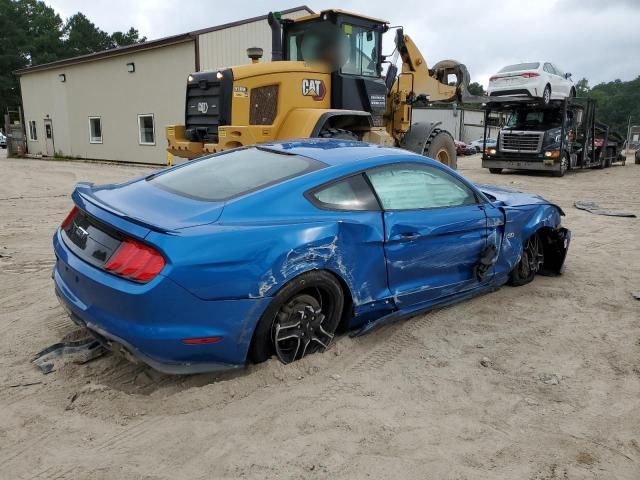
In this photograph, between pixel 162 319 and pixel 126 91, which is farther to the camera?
pixel 126 91

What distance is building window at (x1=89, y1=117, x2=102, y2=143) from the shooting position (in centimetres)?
2392

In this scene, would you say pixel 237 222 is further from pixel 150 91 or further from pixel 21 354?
pixel 150 91

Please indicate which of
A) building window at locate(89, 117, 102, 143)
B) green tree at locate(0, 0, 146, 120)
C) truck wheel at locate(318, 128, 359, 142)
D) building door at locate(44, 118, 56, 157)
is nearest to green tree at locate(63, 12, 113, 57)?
green tree at locate(0, 0, 146, 120)

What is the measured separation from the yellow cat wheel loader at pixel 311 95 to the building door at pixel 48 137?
21.4 metres

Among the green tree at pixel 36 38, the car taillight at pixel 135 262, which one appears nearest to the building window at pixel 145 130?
the car taillight at pixel 135 262

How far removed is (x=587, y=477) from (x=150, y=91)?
68.5 ft

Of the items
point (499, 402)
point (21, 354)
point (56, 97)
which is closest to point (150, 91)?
point (56, 97)

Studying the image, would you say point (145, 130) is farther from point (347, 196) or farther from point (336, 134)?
point (347, 196)

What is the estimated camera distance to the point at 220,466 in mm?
2396

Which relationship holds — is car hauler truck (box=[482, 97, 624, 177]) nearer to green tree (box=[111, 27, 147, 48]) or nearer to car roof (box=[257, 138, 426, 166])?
car roof (box=[257, 138, 426, 166])

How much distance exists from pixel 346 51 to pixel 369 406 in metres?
6.99

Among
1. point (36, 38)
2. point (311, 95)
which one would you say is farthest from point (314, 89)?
point (36, 38)

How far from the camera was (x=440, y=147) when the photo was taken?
10.0m

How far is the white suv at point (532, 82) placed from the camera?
1623 cm
